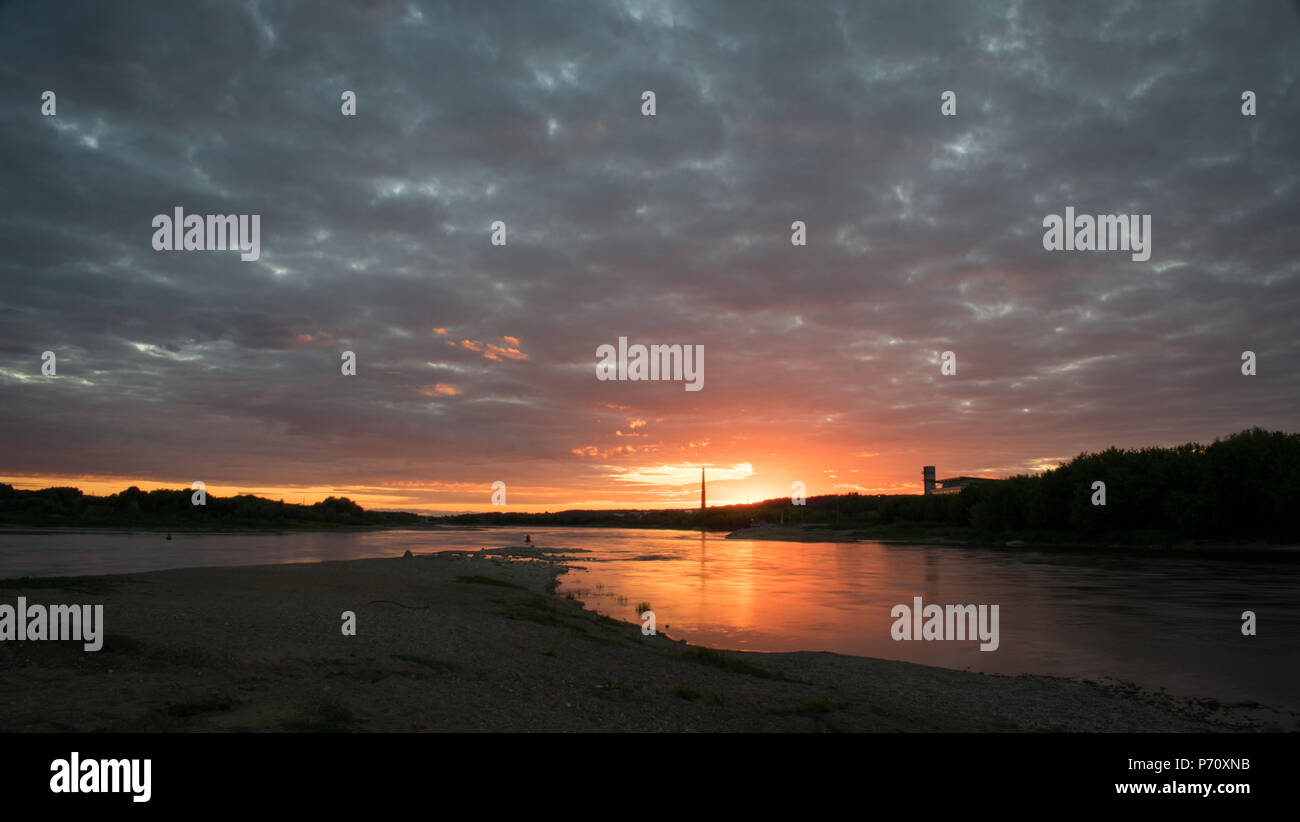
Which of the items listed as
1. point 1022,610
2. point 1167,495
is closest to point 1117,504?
point 1167,495

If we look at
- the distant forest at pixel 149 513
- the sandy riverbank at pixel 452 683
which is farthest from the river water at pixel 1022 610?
the distant forest at pixel 149 513

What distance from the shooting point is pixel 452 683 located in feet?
40.6

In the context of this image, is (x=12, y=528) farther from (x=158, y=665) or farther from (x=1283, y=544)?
(x=1283, y=544)

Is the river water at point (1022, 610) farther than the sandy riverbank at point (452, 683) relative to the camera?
Yes

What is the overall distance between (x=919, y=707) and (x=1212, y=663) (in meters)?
14.1

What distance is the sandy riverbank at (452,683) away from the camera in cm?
973

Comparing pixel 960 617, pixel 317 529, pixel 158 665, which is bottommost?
pixel 317 529

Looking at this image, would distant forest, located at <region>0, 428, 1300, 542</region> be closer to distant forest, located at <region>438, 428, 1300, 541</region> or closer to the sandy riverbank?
distant forest, located at <region>438, 428, 1300, 541</region>

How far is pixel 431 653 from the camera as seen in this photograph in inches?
583

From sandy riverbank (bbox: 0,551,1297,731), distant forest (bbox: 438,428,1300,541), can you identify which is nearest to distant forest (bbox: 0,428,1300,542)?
distant forest (bbox: 438,428,1300,541)

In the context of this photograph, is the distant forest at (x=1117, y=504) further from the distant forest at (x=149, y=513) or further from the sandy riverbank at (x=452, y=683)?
the sandy riverbank at (x=452, y=683)
